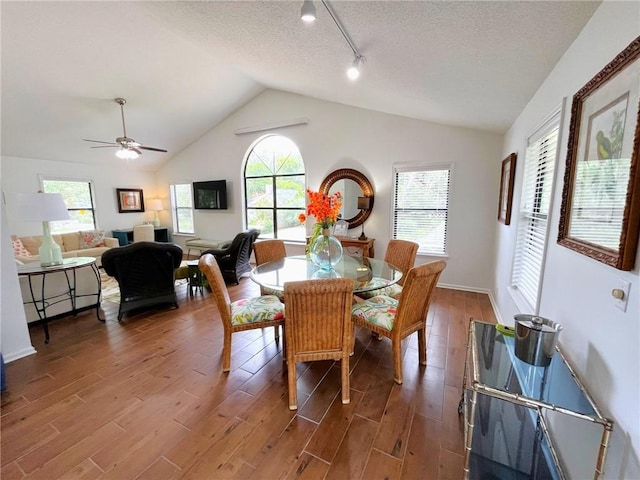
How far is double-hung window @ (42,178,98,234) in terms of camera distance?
5824mm

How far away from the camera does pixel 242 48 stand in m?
3.16

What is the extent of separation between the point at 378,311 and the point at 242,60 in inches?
146

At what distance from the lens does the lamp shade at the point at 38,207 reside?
107 inches

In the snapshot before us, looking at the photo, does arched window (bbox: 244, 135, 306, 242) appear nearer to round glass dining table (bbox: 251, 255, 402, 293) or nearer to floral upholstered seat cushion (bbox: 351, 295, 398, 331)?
round glass dining table (bbox: 251, 255, 402, 293)

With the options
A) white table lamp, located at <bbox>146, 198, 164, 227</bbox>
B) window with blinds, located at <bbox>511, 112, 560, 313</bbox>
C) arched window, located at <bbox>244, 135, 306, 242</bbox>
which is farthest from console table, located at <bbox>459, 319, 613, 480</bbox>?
white table lamp, located at <bbox>146, 198, 164, 227</bbox>

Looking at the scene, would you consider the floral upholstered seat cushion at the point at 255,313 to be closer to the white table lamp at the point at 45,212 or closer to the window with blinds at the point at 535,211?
the window with blinds at the point at 535,211

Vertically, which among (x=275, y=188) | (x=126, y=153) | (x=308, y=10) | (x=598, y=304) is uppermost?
(x=308, y=10)

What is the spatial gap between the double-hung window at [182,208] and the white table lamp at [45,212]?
4202 millimetres

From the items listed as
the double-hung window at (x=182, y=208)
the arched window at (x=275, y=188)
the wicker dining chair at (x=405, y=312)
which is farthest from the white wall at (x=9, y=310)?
the double-hung window at (x=182, y=208)

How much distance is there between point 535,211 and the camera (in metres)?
2.26

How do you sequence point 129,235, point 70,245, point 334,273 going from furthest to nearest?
point 129,235
point 70,245
point 334,273

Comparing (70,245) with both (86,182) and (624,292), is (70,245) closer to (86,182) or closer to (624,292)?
(86,182)

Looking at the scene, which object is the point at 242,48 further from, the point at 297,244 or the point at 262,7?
the point at 297,244

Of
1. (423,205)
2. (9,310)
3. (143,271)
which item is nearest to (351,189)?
(423,205)
